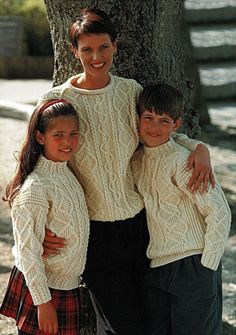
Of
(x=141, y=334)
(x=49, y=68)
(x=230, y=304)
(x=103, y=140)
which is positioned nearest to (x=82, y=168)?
(x=103, y=140)

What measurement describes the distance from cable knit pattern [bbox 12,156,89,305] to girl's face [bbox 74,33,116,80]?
14.5 inches

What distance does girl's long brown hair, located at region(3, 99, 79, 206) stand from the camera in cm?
301

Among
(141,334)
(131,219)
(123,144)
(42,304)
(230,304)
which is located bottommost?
(230,304)

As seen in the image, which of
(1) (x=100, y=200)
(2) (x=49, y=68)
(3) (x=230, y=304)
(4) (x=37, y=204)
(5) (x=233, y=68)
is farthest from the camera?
(2) (x=49, y=68)

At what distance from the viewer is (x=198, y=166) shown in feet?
10.3

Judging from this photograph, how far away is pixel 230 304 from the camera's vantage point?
15.3 ft

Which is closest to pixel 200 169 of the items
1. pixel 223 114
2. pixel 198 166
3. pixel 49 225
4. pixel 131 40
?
pixel 198 166

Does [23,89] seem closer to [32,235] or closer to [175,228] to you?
[175,228]

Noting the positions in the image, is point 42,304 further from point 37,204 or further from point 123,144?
point 123,144

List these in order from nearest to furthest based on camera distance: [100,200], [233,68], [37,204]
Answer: [37,204], [100,200], [233,68]

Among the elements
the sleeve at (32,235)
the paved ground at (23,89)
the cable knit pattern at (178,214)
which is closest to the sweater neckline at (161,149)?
the cable knit pattern at (178,214)

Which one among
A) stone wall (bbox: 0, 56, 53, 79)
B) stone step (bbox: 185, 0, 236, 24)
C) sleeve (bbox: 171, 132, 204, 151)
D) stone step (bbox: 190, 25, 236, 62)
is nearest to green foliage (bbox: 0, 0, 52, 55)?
stone wall (bbox: 0, 56, 53, 79)

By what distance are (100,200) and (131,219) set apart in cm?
15

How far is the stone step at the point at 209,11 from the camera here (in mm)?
11969
